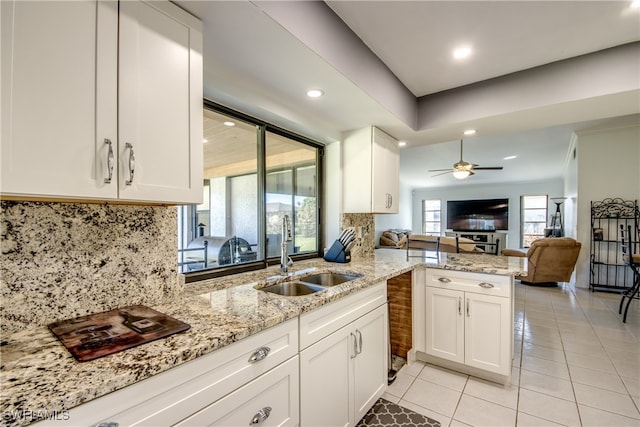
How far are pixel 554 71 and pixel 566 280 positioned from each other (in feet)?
14.5

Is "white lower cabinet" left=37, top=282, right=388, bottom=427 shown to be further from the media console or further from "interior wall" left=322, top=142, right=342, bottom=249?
the media console

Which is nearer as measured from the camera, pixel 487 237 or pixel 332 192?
pixel 332 192

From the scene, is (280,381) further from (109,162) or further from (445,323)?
(445,323)

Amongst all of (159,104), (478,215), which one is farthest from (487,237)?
(159,104)

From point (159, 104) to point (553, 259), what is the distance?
599 centimetres

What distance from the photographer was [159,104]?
3.76 ft

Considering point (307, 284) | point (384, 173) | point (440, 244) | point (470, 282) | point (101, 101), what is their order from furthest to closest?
point (440, 244)
point (384, 173)
point (470, 282)
point (307, 284)
point (101, 101)

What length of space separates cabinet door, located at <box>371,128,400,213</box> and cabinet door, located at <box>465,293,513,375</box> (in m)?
1.08

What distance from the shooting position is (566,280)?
4.98 meters

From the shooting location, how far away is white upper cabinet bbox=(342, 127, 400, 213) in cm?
269

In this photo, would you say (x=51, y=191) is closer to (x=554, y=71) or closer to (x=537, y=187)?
(x=554, y=71)

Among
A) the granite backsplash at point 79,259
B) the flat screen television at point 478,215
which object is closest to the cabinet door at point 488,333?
the granite backsplash at point 79,259

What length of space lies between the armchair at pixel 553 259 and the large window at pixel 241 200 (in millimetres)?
4358

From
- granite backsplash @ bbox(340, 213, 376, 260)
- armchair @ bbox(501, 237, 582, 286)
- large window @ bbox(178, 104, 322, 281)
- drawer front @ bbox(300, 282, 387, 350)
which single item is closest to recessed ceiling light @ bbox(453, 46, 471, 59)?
large window @ bbox(178, 104, 322, 281)
